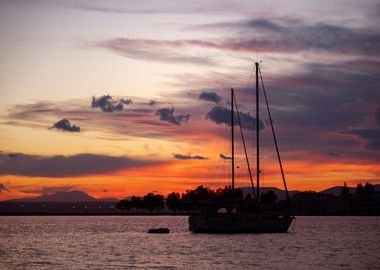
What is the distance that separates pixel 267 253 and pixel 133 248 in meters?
21.1

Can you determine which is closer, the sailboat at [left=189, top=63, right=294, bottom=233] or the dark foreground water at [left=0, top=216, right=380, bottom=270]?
the dark foreground water at [left=0, top=216, right=380, bottom=270]

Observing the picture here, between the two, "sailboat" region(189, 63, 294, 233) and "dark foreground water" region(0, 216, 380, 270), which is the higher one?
"sailboat" region(189, 63, 294, 233)

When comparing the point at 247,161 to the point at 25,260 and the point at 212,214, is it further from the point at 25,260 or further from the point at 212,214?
the point at 25,260

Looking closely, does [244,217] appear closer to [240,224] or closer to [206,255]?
[240,224]

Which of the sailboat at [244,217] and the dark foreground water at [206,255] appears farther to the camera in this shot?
the sailboat at [244,217]

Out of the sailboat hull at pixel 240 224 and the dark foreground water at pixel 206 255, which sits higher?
the sailboat hull at pixel 240 224

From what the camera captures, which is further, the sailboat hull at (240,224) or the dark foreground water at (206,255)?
the sailboat hull at (240,224)

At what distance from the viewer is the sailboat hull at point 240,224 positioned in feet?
371

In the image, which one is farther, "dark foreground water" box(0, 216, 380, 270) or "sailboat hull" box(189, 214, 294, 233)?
"sailboat hull" box(189, 214, 294, 233)

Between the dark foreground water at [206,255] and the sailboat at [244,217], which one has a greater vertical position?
the sailboat at [244,217]

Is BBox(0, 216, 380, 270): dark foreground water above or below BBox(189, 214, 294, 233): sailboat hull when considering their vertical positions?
below

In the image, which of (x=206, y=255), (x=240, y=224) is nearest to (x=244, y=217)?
(x=240, y=224)

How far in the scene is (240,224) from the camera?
113312mm

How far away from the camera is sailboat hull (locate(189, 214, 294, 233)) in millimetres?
113000
